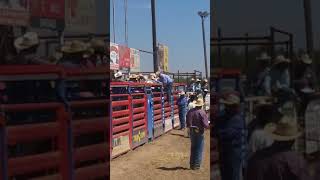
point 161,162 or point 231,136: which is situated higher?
point 231,136

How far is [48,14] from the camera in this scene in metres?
1.48

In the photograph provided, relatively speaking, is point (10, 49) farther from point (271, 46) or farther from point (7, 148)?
point (271, 46)

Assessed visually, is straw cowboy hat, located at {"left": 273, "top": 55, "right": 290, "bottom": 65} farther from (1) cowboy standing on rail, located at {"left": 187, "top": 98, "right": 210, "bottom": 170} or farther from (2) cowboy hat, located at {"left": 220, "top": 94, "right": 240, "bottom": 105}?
(1) cowboy standing on rail, located at {"left": 187, "top": 98, "right": 210, "bottom": 170}

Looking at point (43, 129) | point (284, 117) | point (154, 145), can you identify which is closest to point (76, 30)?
point (43, 129)

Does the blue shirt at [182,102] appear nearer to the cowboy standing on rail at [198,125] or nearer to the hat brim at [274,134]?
the cowboy standing on rail at [198,125]

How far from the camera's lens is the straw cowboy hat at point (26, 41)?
145 cm

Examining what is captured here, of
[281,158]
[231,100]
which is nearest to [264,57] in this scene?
[231,100]

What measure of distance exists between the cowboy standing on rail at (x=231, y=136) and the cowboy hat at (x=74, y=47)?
0.44m

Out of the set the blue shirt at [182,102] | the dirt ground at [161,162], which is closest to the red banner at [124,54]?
the dirt ground at [161,162]

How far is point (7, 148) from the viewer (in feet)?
4.73

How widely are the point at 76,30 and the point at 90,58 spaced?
91 millimetres

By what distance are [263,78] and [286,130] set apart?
155 mm

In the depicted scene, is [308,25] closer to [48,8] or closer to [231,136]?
[231,136]

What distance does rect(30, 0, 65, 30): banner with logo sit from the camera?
1.44m
